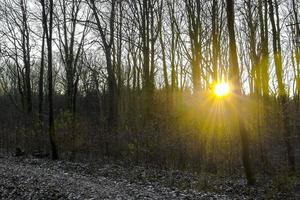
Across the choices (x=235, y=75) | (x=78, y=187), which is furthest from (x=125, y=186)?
(x=235, y=75)

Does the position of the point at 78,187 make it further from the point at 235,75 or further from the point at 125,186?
the point at 235,75

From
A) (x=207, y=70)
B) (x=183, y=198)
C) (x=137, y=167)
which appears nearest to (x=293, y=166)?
(x=137, y=167)

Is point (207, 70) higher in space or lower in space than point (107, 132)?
higher

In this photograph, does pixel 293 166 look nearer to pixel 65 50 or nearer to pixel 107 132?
pixel 107 132

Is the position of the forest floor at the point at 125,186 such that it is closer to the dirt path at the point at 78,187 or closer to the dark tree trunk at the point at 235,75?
the dirt path at the point at 78,187

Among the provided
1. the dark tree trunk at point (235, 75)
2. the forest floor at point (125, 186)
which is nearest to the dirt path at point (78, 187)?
the forest floor at point (125, 186)

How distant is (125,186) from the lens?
452 inches

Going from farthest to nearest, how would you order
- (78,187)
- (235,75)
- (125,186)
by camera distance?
(235,75) → (125,186) → (78,187)

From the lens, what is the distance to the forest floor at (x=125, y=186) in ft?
33.8

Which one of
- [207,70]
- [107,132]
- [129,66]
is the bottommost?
[107,132]

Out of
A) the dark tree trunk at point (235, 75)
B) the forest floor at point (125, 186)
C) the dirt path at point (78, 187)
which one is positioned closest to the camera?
the dirt path at point (78, 187)

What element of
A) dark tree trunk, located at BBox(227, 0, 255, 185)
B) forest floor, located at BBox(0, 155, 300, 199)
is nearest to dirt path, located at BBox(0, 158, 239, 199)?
forest floor, located at BBox(0, 155, 300, 199)

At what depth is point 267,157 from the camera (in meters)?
16.1

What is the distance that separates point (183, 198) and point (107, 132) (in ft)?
34.6
